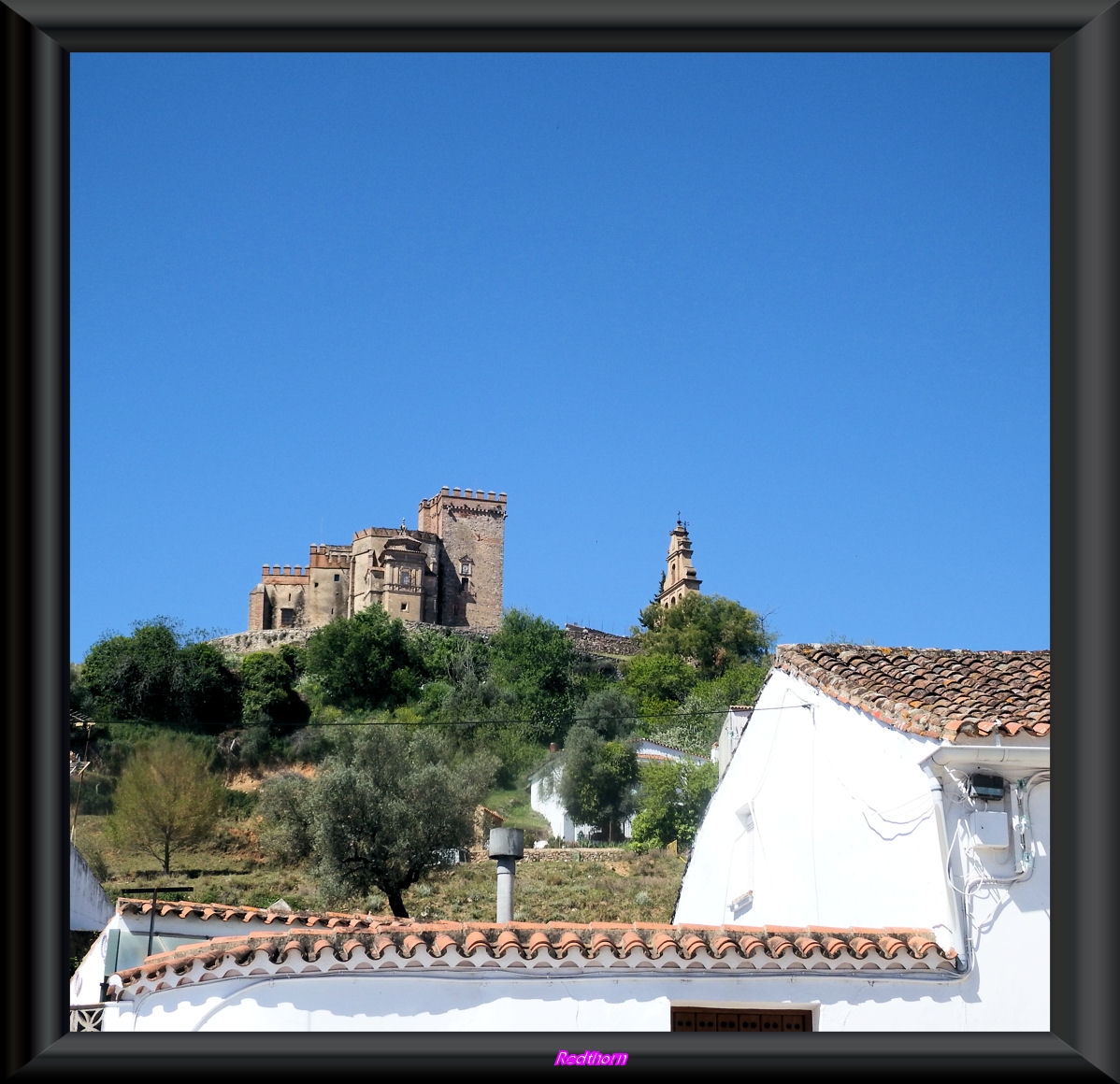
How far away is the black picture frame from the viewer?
1.98 metres

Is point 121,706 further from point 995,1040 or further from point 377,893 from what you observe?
point 995,1040

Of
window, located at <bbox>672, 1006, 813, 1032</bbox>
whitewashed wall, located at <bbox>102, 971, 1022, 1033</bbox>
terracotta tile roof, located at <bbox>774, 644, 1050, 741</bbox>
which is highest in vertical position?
terracotta tile roof, located at <bbox>774, 644, 1050, 741</bbox>

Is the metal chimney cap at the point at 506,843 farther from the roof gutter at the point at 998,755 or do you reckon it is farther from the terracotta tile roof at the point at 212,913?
the roof gutter at the point at 998,755

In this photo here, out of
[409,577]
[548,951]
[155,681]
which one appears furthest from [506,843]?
[409,577]

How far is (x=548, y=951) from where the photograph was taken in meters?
6.60

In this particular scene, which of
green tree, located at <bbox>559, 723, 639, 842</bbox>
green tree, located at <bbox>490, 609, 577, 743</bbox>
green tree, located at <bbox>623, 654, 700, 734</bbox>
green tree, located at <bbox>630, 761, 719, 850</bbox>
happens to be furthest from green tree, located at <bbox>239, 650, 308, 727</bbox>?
green tree, located at <bbox>630, 761, 719, 850</bbox>

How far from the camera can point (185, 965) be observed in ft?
22.3

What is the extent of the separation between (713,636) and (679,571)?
60.4 feet

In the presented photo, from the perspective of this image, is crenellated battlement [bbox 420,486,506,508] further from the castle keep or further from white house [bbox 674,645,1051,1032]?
white house [bbox 674,645,1051,1032]

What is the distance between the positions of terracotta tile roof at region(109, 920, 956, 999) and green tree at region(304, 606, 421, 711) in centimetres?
5103

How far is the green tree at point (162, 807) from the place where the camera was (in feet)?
120

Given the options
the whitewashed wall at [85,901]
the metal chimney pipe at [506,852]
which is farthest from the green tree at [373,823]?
the metal chimney pipe at [506,852]

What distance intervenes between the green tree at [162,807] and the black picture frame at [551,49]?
3484 centimetres

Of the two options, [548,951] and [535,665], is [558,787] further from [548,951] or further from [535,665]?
[548,951]
